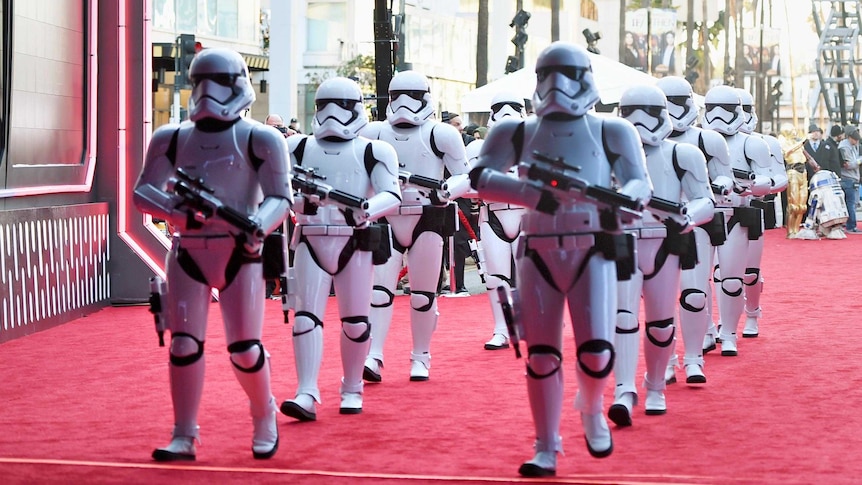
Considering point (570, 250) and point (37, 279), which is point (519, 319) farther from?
point (37, 279)

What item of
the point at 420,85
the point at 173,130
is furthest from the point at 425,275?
the point at 173,130

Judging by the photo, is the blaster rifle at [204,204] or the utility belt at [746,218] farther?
the utility belt at [746,218]

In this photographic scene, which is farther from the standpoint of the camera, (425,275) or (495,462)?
(425,275)

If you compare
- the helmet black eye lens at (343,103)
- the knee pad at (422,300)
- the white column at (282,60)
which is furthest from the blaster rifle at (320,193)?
the white column at (282,60)

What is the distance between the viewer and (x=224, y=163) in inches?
255

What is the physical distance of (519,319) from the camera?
6.26 m

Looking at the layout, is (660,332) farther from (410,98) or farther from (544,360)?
(410,98)

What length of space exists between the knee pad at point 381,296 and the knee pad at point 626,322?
79.7 inches

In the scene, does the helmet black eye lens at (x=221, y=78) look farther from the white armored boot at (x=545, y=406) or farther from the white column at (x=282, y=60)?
the white column at (x=282, y=60)

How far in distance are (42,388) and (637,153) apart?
4.74m

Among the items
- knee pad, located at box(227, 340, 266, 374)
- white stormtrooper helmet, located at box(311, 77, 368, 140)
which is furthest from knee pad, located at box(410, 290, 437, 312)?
knee pad, located at box(227, 340, 266, 374)

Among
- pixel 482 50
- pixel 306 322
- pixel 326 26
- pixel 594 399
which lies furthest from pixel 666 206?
pixel 326 26

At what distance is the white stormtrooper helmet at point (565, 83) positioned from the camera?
625 centimetres

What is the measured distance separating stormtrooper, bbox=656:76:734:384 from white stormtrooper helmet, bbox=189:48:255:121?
3.30 m
